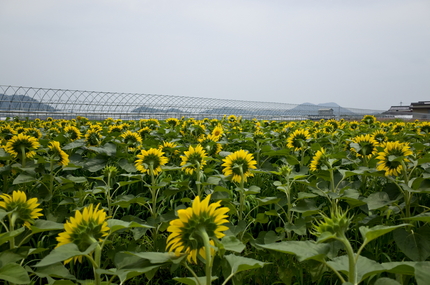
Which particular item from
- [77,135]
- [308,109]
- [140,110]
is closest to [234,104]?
[140,110]

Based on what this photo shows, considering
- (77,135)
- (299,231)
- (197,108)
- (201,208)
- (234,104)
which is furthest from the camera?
(234,104)

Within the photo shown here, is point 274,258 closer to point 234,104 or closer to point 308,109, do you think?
point 234,104

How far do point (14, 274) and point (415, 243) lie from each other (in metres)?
1.60

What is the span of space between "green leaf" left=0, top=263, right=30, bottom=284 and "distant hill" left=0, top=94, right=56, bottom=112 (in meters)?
24.3

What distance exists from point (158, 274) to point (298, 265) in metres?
0.87

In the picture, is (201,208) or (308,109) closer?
(201,208)

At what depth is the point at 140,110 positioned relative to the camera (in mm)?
25531

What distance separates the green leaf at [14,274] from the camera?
940mm

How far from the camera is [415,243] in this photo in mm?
1416

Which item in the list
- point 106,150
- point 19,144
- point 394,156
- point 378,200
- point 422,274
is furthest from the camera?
point 106,150

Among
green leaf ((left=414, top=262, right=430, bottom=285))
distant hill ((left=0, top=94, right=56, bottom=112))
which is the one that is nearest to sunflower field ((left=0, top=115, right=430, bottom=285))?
green leaf ((left=414, top=262, right=430, bottom=285))

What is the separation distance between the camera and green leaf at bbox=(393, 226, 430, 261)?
1376 millimetres

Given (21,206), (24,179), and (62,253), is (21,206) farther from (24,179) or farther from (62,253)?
(24,179)

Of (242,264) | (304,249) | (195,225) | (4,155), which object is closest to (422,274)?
(304,249)
